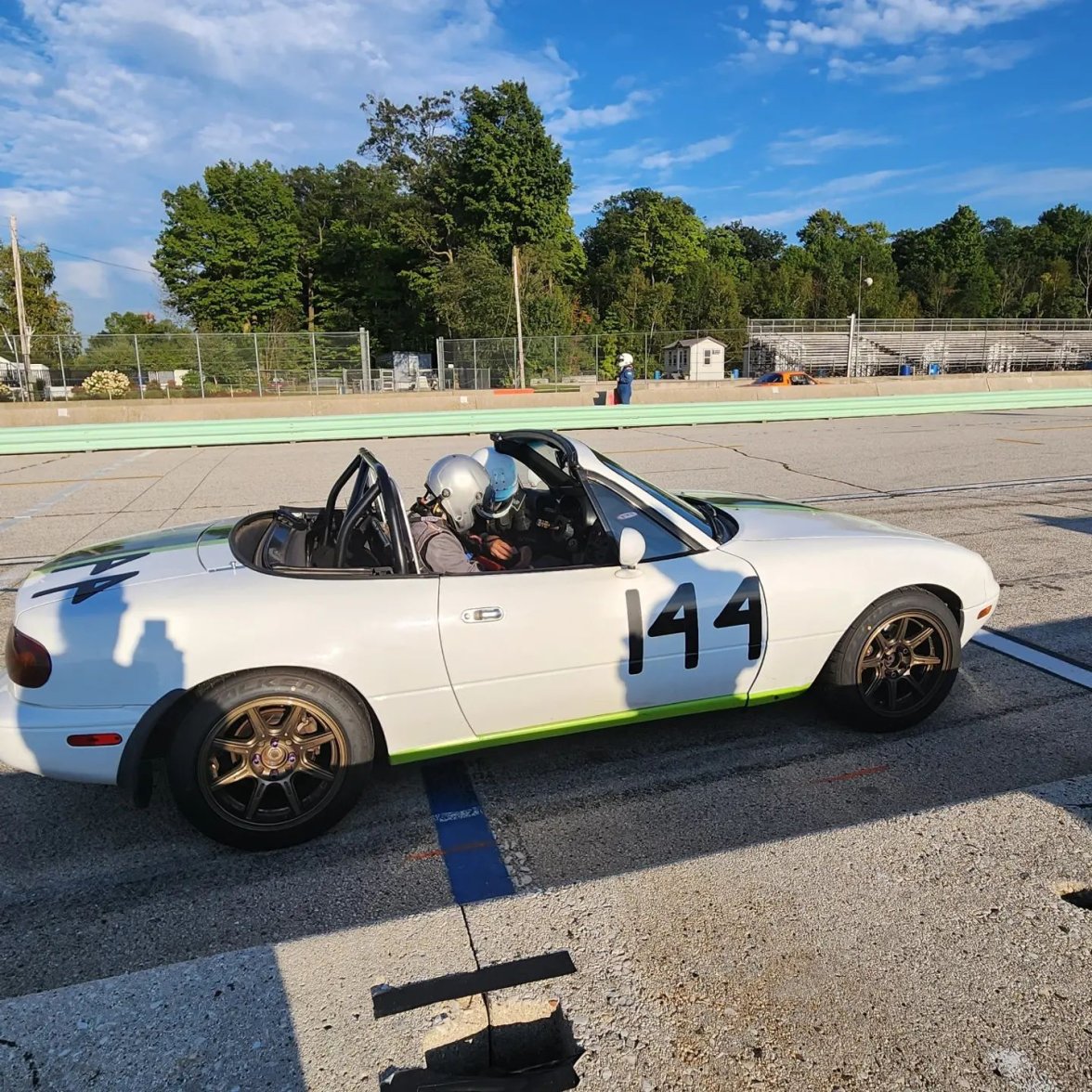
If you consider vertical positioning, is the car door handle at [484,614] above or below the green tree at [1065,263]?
below

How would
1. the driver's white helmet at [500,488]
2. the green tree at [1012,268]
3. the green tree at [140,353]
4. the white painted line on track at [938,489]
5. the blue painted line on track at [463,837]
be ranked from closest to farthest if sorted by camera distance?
the blue painted line on track at [463,837], the driver's white helmet at [500,488], the white painted line on track at [938,489], the green tree at [140,353], the green tree at [1012,268]

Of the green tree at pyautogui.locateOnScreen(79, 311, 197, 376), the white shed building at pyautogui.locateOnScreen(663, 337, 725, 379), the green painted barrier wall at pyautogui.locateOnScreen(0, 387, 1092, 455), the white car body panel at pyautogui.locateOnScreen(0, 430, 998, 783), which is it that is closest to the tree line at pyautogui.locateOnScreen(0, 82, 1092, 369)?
the white shed building at pyautogui.locateOnScreen(663, 337, 725, 379)

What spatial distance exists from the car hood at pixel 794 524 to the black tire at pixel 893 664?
371mm

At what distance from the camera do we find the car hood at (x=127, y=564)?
9.53 ft

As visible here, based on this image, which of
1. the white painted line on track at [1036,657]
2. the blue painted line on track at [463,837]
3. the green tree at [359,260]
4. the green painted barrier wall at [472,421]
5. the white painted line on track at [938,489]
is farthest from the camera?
the green tree at [359,260]

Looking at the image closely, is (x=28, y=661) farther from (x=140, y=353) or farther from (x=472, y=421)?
(x=140, y=353)

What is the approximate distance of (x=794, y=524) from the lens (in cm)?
380

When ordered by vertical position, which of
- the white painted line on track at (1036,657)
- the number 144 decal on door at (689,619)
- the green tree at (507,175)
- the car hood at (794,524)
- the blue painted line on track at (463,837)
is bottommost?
the blue painted line on track at (463,837)

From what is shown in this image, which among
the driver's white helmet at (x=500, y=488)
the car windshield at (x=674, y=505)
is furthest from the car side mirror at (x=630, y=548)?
the driver's white helmet at (x=500, y=488)

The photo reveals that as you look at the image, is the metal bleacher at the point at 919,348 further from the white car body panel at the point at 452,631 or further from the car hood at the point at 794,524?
the white car body panel at the point at 452,631

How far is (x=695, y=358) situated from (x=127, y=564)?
49.1 metres

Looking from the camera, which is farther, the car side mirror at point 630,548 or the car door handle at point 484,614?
the car side mirror at point 630,548

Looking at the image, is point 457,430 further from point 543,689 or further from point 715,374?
point 715,374

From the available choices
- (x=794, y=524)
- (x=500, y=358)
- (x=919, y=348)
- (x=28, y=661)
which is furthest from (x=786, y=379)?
(x=28, y=661)
